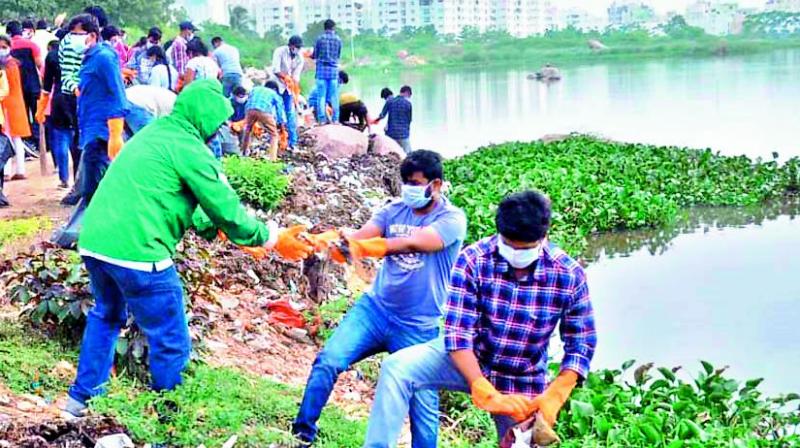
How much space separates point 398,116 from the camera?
15.9m

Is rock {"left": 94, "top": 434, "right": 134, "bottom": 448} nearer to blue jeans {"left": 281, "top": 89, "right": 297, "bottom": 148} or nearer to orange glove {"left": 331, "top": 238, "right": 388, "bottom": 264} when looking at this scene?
orange glove {"left": 331, "top": 238, "right": 388, "bottom": 264}

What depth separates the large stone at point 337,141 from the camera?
1419 cm

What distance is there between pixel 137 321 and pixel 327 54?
35.8ft

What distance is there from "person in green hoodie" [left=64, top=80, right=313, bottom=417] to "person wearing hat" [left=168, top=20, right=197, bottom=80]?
8.85 m

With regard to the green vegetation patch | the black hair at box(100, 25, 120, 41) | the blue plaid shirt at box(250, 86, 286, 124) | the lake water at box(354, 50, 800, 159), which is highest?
the black hair at box(100, 25, 120, 41)

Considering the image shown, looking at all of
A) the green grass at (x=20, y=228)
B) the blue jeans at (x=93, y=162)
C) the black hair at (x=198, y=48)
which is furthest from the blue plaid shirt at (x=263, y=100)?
the blue jeans at (x=93, y=162)

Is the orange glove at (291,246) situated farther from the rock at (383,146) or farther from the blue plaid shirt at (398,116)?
the blue plaid shirt at (398,116)

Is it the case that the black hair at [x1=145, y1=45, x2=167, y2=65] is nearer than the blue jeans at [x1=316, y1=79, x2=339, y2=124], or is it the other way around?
the black hair at [x1=145, y1=45, x2=167, y2=65]

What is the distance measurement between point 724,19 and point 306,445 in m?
112

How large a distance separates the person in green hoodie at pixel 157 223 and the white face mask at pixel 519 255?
4.10 ft

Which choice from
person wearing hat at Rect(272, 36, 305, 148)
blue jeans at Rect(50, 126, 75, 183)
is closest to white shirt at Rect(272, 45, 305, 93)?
person wearing hat at Rect(272, 36, 305, 148)

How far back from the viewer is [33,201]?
31.5 ft

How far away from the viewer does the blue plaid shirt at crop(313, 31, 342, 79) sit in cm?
1500

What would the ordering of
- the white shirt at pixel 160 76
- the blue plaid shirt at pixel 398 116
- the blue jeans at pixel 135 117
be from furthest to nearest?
the blue plaid shirt at pixel 398 116 → the white shirt at pixel 160 76 → the blue jeans at pixel 135 117
